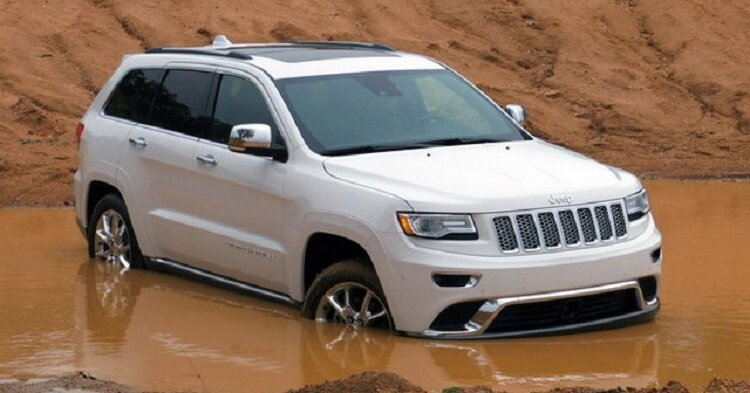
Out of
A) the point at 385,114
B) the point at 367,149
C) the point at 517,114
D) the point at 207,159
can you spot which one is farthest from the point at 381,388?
the point at 517,114

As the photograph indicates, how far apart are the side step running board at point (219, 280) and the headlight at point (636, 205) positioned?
6.72 ft

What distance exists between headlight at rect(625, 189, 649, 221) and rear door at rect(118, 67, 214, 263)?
287 cm

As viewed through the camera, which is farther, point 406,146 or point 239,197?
point 239,197

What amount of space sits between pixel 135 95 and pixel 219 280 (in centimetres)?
190

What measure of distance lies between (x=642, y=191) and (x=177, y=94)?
3.35 m

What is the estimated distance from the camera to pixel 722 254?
538 inches

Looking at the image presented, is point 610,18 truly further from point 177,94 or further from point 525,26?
point 177,94

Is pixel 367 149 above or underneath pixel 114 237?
above

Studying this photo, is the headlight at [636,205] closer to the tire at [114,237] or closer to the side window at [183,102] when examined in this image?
the side window at [183,102]

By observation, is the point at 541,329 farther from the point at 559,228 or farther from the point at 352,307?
the point at 352,307

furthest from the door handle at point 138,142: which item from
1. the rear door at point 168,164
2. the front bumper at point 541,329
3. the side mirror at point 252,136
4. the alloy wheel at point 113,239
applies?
the front bumper at point 541,329

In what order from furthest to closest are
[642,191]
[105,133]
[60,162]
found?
[60,162], [105,133], [642,191]

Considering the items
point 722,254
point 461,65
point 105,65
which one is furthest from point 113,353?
point 461,65

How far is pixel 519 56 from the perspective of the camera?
22.6 m
